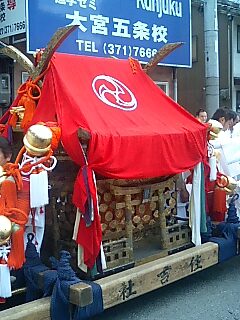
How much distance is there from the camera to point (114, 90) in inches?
163

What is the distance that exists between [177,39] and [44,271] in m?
6.77

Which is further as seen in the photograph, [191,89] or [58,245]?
[191,89]

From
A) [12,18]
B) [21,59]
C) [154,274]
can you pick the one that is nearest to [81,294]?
[154,274]

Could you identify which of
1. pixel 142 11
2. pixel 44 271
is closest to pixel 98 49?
pixel 142 11

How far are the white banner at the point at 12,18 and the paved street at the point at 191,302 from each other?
436 cm

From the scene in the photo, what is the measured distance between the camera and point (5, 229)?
3.08 m

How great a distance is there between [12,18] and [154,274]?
15.8 feet

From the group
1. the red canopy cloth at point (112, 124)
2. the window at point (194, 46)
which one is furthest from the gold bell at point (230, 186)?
the window at point (194, 46)

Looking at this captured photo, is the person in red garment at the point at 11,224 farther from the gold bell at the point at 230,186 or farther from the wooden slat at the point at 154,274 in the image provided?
the gold bell at the point at 230,186

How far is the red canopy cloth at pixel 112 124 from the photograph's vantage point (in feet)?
11.0

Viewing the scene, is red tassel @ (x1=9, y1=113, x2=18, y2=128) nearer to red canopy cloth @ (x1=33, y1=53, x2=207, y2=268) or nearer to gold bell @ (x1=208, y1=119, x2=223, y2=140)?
red canopy cloth @ (x1=33, y1=53, x2=207, y2=268)

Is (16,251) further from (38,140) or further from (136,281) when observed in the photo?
(136,281)

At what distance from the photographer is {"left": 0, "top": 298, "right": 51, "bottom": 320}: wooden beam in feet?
9.50

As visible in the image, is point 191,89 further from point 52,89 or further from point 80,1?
point 52,89
